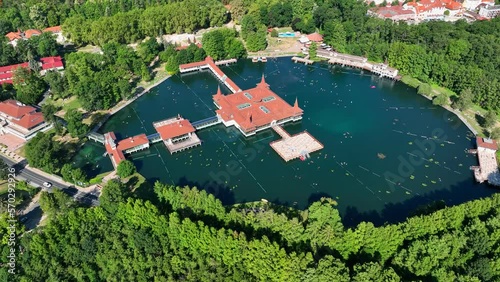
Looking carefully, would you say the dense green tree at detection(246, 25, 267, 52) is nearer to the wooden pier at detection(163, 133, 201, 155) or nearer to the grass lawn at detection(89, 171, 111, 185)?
the wooden pier at detection(163, 133, 201, 155)

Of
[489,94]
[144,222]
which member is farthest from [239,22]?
[144,222]

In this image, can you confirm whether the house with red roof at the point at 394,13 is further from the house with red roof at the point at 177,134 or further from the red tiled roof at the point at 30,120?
the red tiled roof at the point at 30,120

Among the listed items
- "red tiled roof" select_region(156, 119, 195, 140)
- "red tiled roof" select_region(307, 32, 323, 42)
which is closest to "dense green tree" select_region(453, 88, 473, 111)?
"red tiled roof" select_region(307, 32, 323, 42)

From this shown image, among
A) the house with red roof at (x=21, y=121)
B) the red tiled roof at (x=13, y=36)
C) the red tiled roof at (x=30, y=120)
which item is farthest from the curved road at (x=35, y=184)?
the red tiled roof at (x=13, y=36)

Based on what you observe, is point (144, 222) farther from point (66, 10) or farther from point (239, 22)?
point (66, 10)

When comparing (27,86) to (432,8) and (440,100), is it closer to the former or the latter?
(440,100)
